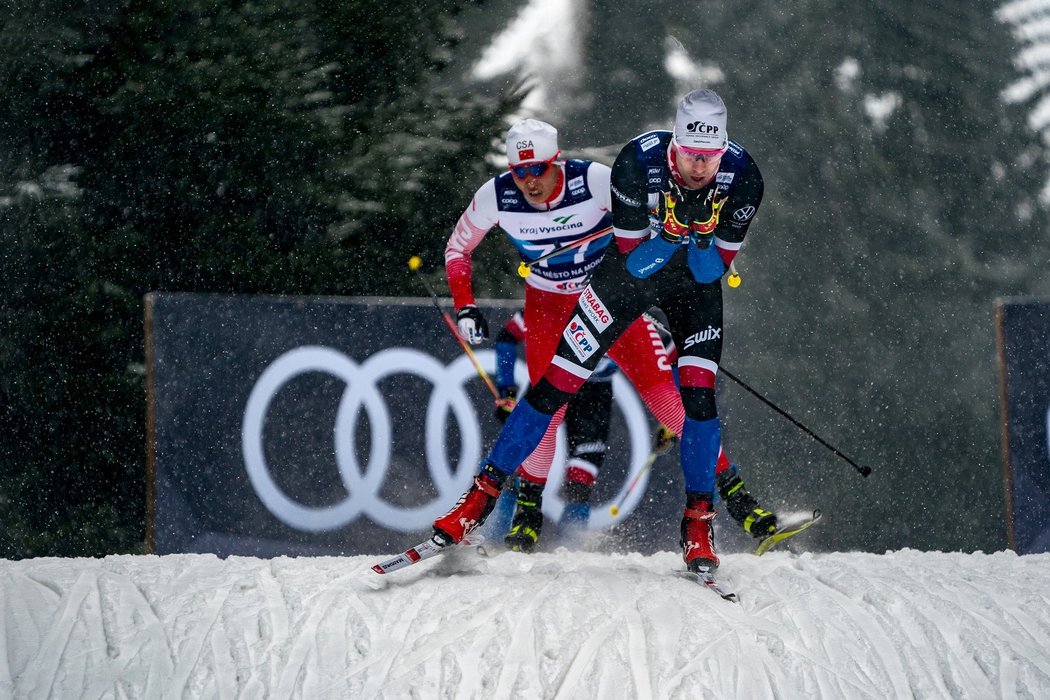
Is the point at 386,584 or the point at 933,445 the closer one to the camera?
the point at 386,584

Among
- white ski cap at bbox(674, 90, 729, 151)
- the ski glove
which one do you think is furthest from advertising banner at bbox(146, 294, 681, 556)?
white ski cap at bbox(674, 90, 729, 151)

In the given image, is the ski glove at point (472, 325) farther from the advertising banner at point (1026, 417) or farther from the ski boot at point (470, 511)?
the advertising banner at point (1026, 417)

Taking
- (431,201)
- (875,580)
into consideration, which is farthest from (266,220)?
(875,580)

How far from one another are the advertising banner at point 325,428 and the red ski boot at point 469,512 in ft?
4.40

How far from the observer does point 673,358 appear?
14.1 ft

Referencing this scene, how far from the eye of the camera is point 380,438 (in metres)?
4.84

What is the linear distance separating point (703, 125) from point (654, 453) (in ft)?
6.37

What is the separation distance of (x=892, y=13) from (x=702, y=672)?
9.58 meters

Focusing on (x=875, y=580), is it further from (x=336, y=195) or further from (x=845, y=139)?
(x=845, y=139)

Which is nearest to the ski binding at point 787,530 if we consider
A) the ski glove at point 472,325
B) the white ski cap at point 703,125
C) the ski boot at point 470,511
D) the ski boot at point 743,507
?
the ski boot at point 743,507

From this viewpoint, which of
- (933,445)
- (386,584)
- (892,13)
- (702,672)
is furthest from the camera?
(892,13)

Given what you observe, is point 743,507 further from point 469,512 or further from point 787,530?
point 469,512

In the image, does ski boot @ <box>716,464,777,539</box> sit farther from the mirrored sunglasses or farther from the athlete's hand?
the mirrored sunglasses

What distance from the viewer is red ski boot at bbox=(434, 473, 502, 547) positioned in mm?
3291
